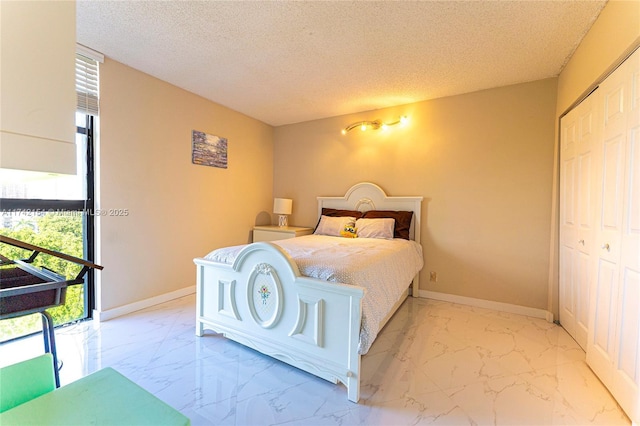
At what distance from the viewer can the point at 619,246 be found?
1634 mm

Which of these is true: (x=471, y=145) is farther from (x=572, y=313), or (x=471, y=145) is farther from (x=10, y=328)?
(x=10, y=328)

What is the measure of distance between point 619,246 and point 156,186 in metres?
3.82

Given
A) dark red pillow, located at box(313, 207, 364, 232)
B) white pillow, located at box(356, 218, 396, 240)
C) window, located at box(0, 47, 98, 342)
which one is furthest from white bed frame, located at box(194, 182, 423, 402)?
dark red pillow, located at box(313, 207, 364, 232)

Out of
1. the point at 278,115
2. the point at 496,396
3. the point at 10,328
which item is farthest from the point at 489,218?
the point at 10,328

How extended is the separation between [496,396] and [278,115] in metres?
3.87

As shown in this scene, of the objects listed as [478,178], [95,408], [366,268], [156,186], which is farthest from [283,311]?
[478,178]

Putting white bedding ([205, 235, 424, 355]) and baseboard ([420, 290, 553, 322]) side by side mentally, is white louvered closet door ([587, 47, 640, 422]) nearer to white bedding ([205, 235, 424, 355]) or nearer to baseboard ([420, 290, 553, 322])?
baseboard ([420, 290, 553, 322])

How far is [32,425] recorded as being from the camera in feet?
1.80

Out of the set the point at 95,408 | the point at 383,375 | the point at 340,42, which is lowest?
the point at 383,375

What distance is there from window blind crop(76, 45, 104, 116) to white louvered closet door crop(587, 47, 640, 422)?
3879mm

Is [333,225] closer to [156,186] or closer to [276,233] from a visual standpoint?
[276,233]

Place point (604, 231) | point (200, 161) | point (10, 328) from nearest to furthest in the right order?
1. point (604, 231)
2. point (10, 328)
3. point (200, 161)

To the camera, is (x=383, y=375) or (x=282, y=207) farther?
(x=282, y=207)

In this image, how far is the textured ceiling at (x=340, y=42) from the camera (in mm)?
1868
